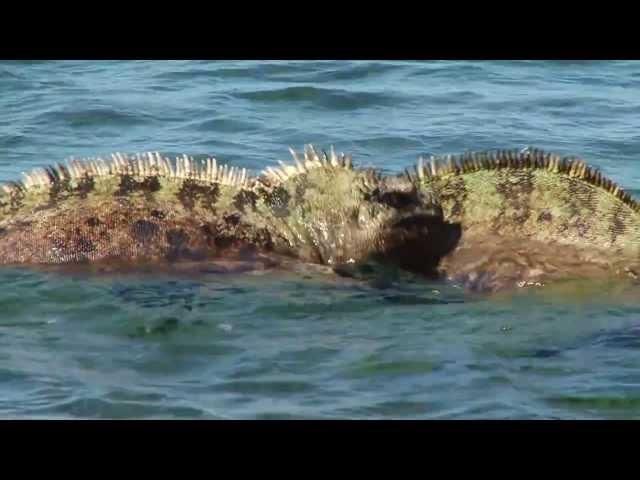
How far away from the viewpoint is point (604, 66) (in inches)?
643

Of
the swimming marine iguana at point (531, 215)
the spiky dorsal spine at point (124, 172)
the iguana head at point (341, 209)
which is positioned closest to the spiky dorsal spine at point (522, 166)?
the swimming marine iguana at point (531, 215)

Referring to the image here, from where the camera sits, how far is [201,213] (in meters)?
7.36

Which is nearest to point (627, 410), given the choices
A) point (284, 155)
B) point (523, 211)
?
point (523, 211)

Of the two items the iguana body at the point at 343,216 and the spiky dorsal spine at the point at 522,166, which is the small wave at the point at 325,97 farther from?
the iguana body at the point at 343,216

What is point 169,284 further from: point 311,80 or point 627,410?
point 311,80

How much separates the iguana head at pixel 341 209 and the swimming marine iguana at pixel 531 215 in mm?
200

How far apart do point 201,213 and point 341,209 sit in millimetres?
761

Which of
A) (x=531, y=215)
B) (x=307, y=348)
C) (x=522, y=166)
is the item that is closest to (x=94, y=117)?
(x=522, y=166)

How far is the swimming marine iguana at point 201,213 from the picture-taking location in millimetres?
7258

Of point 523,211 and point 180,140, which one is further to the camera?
point 180,140

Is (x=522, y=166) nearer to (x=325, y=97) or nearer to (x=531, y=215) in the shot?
(x=531, y=215)

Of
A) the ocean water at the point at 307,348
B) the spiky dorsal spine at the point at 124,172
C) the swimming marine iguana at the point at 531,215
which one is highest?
the spiky dorsal spine at the point at 124,172

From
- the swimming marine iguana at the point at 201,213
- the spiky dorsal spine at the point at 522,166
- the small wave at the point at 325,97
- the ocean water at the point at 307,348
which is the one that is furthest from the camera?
the small wave at the point at 325,97

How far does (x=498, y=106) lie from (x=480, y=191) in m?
6.27
